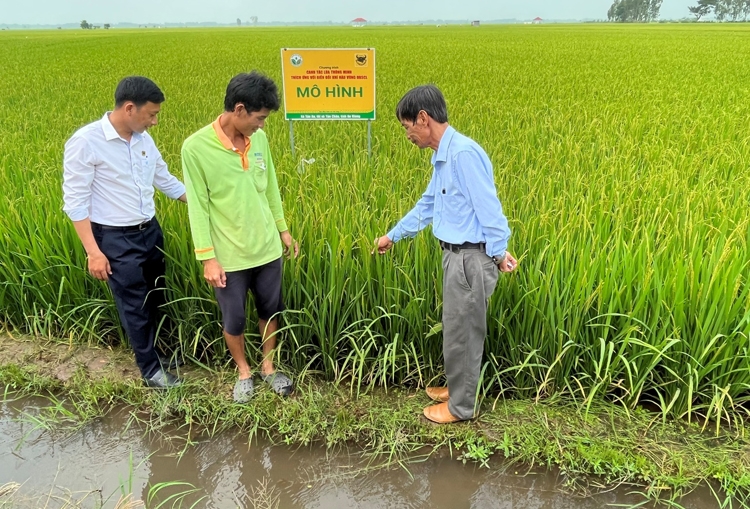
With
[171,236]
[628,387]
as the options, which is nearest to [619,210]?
[628,387]

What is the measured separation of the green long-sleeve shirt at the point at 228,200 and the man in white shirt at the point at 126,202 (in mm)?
268

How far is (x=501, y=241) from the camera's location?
175 centimetres

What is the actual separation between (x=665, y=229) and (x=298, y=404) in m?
2.13

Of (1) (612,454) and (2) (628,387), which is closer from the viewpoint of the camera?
(1) (612,454)

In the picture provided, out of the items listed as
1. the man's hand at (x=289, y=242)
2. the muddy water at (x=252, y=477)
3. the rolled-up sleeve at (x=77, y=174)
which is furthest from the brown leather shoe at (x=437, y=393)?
the rolled-up sleeve at (x=77, y=174)

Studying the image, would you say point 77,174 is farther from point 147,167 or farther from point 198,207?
point 198,207

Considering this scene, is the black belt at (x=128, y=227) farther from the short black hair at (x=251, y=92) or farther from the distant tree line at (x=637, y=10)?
the distant tree line at (x=637, y=10)

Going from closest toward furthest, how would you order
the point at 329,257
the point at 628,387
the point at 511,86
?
the point at 628,387 → the point at 329,257 → the point at 511,86

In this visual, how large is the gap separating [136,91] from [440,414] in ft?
6.04

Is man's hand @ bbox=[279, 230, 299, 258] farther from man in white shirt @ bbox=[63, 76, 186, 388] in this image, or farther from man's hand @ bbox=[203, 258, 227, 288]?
man in white shirt @ bbox=[63, 76, 186, 388]

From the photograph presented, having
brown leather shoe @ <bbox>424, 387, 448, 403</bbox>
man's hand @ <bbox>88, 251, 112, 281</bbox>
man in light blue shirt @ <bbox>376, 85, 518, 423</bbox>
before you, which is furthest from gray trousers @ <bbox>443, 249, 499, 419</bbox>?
man's hand @ <bbox>88, 251, 112, 281</bbox>

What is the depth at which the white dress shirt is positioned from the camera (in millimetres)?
1964

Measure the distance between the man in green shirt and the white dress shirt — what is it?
350 millimetres

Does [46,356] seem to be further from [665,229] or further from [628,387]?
[665,229]
